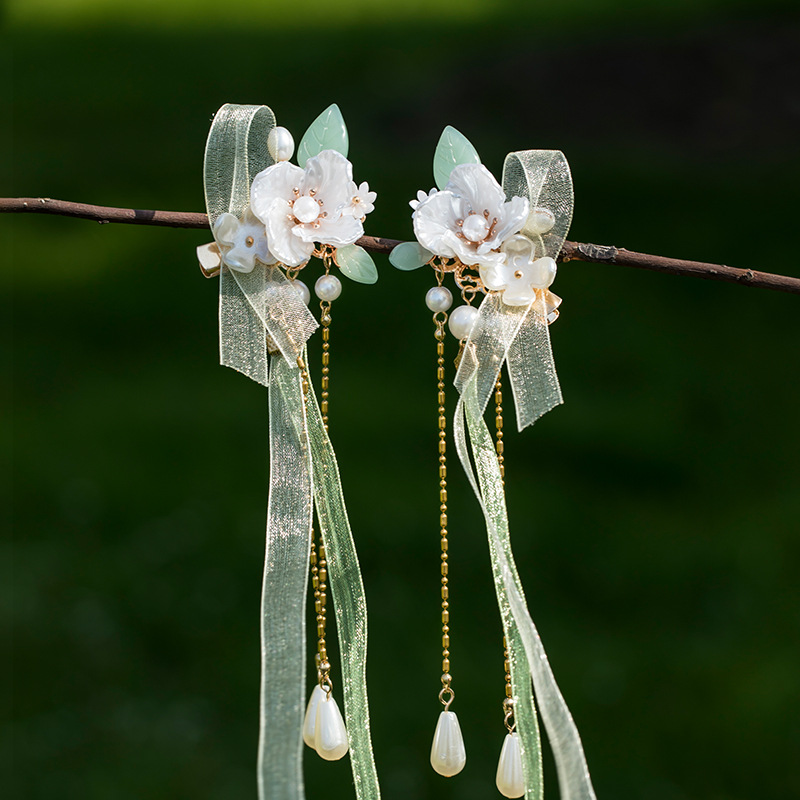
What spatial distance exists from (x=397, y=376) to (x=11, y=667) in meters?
0.86

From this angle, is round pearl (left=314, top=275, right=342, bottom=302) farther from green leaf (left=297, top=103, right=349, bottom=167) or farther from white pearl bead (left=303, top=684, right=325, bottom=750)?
white pearl bead (left=303, top=684, right=325, bottom=750)

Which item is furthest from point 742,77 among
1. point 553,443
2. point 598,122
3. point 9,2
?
point 9,2

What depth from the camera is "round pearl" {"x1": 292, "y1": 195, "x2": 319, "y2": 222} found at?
70 centimetres

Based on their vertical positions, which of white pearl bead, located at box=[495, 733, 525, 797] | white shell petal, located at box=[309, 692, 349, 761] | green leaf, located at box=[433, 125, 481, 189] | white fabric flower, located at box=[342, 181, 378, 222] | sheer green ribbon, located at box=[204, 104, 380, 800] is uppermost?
green leaf, located at box=[433, 125, 481, 189]

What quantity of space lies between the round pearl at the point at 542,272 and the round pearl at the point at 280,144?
0.64ft

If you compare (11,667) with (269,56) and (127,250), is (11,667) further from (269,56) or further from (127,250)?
(269,56)

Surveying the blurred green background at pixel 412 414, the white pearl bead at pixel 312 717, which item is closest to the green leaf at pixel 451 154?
the white pearl bead at pixel 312 717

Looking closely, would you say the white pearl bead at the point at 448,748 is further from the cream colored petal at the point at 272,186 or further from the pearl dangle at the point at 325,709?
the cream colored petal at the point at 272,186

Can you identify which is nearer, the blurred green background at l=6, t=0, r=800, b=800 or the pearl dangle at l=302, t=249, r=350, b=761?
the pearl dangle at l=302, t=249, r=350, b=761

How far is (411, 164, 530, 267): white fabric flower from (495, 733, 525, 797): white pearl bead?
37 centimetres

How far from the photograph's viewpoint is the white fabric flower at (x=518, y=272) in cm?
72

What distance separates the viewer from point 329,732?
746 mm

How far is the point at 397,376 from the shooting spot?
1.96 m

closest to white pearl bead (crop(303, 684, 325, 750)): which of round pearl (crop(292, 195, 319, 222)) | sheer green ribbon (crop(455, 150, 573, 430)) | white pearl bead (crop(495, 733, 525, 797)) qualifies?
white pearl bead (crop(495, 733, 525, 797))
